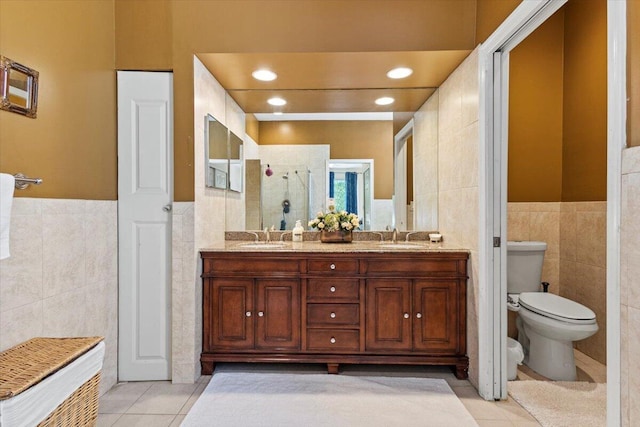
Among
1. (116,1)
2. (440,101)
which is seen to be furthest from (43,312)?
(440,101)

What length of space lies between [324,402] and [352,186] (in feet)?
5.64

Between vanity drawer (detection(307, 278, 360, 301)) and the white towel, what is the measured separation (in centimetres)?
156

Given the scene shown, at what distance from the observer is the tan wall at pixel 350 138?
3066mm

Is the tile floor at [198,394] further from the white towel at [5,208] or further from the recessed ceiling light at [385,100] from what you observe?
the recessed ceiling light at [385,100]

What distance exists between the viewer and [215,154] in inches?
104

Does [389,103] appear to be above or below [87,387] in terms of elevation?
above

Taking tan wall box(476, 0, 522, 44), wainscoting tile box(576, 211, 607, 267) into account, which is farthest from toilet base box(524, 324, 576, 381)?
tan wall box(476, 0, 522, 44)

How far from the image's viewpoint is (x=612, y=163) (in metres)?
1.17

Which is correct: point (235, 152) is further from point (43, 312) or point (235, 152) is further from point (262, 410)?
point (262, 410)

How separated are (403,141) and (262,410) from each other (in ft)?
7.58

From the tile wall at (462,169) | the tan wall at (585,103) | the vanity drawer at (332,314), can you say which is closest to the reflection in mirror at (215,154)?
the vanity drawer at (332,314)

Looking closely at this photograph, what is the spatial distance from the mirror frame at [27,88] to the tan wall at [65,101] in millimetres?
31

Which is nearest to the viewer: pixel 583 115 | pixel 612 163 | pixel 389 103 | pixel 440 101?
pixel 612 163

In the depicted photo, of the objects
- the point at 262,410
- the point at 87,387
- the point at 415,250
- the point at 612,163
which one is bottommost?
the point at 262,410
